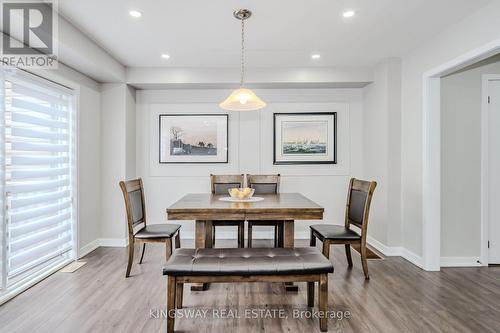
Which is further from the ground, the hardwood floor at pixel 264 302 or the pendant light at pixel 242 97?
the pendant light at pixel 242 97

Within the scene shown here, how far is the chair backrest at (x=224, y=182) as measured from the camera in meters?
3.78

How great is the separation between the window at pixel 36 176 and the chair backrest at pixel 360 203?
10.8 feet

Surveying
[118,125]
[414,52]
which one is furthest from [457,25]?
[118,125]

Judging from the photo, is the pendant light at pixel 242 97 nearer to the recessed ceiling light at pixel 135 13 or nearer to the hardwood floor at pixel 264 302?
the recessed ceiling light at pixel 135 13

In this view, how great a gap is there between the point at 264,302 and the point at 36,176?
2.56 meters

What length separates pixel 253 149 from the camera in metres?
4.36

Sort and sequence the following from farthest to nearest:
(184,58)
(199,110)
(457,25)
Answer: (199,110) → (184,58) → (457,25)

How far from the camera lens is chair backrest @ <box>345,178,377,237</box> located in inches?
108

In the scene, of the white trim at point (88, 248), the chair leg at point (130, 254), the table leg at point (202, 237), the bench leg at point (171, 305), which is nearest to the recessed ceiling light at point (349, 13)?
the table leg at point (202, 237)

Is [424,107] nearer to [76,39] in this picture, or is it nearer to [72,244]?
[76,39]

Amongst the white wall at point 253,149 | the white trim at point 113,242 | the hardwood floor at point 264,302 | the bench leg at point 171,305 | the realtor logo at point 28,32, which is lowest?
the hardwood floor at point 264,302

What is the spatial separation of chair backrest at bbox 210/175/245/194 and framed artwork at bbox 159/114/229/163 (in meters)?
0.60

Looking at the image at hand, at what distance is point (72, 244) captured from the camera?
340cm

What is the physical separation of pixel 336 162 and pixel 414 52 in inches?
69.8
